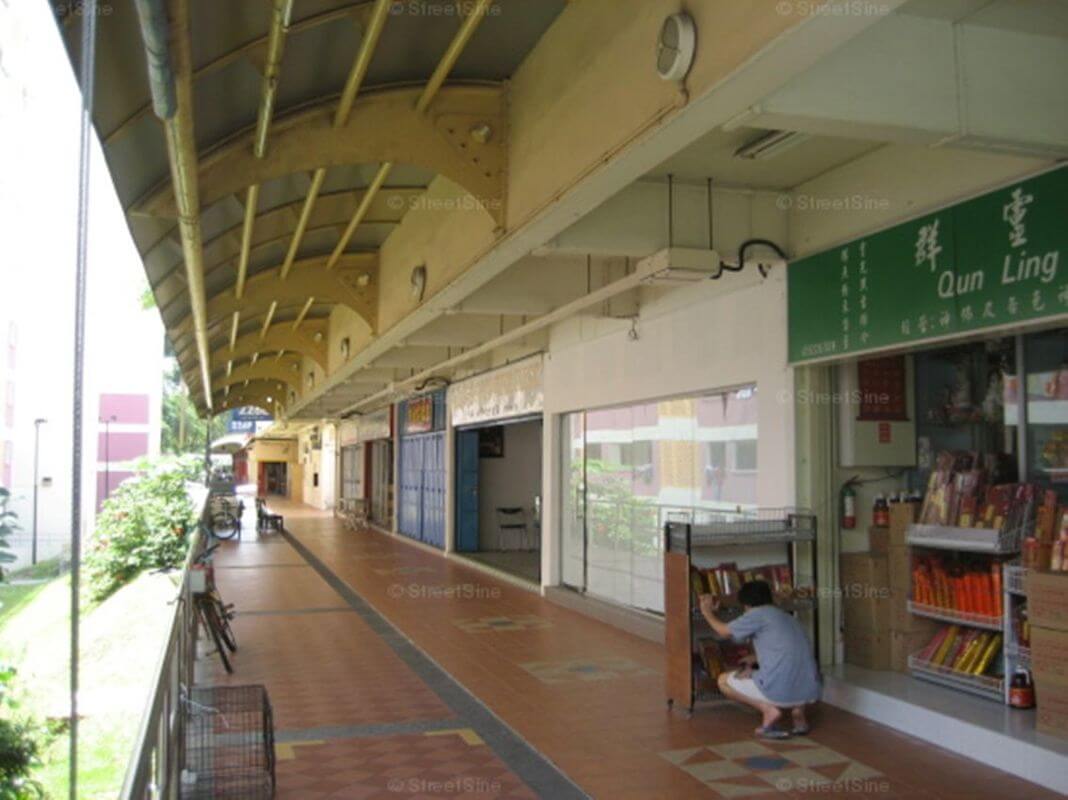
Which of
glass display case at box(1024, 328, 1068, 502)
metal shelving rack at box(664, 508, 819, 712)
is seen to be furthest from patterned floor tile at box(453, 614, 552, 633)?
glass display case at box(1024, 328, 1068, 502)

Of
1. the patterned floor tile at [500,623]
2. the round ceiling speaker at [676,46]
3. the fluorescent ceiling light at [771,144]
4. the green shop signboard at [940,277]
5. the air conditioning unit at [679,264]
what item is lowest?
the patterned floor tile at [500,623]

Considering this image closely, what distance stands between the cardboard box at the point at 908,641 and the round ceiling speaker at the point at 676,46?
4.04 meters

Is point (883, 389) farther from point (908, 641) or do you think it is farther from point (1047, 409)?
point (908, 641)

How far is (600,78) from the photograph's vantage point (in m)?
4.64

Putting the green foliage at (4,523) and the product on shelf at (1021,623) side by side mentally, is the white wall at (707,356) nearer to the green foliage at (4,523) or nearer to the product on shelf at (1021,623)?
the product on shelf at (1021,623)

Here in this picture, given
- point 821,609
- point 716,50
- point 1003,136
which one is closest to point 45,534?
point 716,50

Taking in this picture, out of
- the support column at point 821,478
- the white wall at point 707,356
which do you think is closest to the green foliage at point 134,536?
the white wall at point 707,356

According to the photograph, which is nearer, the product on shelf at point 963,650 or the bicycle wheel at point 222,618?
the product on shelf at point 963,650

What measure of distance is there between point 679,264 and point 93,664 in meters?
5.95

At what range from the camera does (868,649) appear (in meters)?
6.29

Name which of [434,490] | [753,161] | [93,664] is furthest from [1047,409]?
[434,490]

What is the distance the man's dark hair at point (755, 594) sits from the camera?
5.66m

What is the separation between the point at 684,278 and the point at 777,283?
2.46 ft

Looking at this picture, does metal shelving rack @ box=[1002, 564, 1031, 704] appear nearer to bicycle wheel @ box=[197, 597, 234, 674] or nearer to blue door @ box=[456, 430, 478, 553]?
bicycle wheel @ box=[197, 597, 234, 674]
